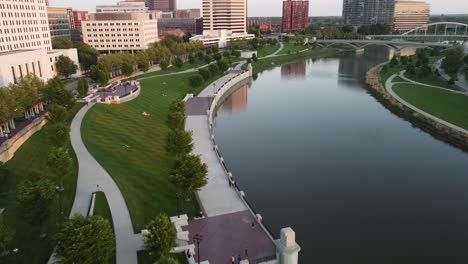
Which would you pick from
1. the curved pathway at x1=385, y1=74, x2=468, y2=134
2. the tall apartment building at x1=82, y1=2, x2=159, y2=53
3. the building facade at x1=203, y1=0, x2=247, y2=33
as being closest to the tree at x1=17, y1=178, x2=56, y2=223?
the curved pathway at x1=385, y1=74, x2=468, y2=134

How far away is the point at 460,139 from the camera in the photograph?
1951 inches

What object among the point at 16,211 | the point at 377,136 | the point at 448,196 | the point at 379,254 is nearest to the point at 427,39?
the point at 377,136

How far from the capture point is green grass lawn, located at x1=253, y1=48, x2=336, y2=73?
118600mm

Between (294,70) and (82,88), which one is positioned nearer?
(82,88)

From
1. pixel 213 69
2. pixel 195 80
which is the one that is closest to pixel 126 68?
pixel 195 80

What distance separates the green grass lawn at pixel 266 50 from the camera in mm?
140500

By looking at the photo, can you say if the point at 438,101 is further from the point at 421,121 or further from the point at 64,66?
the point at 64,66

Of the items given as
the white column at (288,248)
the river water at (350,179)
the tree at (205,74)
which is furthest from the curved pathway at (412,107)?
the white column at (288,248)

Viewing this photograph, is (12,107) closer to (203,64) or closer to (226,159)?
(226,159)

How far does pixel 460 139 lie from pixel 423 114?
35.4ft

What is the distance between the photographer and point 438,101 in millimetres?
66188

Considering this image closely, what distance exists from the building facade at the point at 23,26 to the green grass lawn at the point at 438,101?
260 feet

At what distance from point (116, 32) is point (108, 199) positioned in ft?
361

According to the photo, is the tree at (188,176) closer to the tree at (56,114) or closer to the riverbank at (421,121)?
the tree at (56,114)
